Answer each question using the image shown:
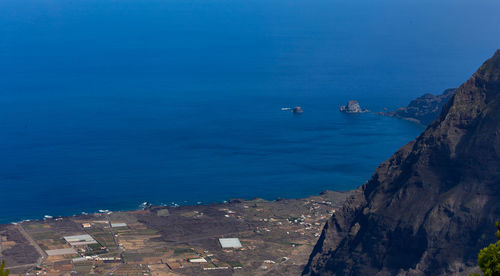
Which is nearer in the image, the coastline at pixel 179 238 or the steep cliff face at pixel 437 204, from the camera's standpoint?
the steep cliff face at pixel 437 204

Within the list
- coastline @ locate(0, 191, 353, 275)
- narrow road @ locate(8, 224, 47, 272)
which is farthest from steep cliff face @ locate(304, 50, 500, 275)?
narrow road @ locate(8, 224, 47, 272)

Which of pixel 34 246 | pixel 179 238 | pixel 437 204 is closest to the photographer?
pixel 437 204

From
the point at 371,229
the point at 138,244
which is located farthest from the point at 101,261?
the point at 371,229

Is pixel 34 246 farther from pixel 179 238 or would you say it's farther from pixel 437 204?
pixel 437 204

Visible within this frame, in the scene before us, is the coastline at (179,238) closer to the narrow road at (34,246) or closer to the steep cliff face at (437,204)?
the narrow road at (34,246)

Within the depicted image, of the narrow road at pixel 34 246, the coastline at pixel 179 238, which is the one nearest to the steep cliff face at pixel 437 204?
the coastline at pixel 179 238

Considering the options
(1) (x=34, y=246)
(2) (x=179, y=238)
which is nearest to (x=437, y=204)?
(2) (x=179, y=238)

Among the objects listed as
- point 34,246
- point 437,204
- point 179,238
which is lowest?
point 34,246

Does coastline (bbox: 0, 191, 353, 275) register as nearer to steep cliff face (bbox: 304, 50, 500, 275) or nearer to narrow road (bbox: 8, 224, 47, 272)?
narrow road (bbox: 8, 224, 47, 272)

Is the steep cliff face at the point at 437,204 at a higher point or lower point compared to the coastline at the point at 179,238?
higher
